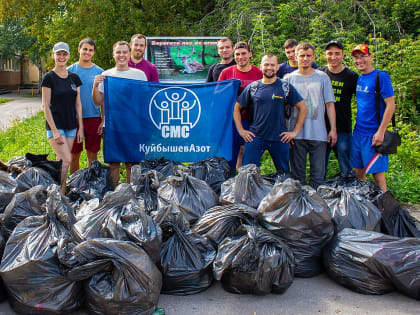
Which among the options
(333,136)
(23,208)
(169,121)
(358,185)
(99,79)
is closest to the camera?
(23,208)

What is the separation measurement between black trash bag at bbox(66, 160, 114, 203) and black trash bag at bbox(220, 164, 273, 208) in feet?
4.61

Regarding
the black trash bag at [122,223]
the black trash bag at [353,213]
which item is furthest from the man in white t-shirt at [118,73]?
the black trash bag at [353,213]

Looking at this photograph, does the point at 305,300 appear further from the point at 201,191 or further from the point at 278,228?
the point at 201,191

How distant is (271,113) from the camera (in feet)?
15.2

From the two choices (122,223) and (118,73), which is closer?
(122,223)

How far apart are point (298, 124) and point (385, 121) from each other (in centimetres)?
92

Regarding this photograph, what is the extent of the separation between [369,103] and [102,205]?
3061 mm

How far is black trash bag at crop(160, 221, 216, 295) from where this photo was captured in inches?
124

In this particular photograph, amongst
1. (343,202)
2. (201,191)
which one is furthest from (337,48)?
(201,191)

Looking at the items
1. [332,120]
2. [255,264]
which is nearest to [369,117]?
[332,120]

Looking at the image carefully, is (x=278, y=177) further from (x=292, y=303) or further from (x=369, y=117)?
(x=292, y=303)

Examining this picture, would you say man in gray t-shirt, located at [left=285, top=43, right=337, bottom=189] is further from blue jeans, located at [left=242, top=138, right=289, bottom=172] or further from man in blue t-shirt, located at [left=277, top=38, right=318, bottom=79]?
man in blue t-shirt, located at [left=277, top=38, right=318, bottom=79]

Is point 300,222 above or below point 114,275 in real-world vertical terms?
above

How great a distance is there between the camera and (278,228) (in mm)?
3410
